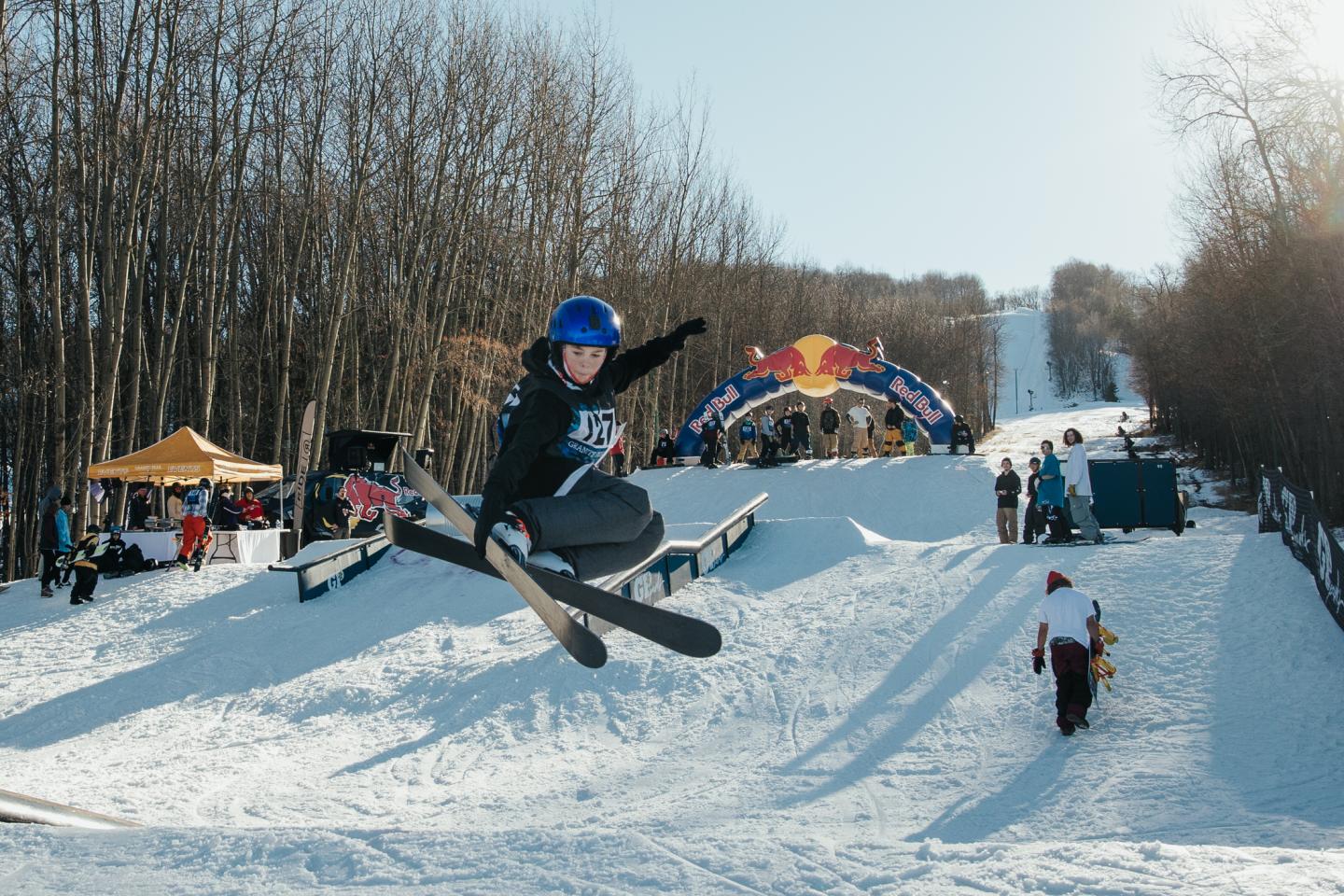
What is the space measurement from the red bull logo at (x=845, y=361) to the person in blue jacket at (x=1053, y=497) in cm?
1092

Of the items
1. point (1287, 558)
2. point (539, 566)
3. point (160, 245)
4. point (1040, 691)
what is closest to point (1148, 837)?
point (1040, 691)

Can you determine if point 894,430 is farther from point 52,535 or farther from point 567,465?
point 567,465

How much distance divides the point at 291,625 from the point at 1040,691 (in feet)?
29.7

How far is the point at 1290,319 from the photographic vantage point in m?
27.7

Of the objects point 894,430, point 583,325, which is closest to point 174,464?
point 583,325

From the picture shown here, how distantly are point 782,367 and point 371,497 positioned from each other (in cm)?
1125

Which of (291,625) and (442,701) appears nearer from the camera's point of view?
(442,701)

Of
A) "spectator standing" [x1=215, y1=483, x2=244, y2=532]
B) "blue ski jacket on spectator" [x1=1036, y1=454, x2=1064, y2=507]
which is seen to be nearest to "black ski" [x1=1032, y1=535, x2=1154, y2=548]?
"blue ski jacket on spectator" [x1=1036, y1=454, x2=1064, y2=507]

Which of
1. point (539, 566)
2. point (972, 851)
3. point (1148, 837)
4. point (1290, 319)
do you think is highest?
point (1290, 319)

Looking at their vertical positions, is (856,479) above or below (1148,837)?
above

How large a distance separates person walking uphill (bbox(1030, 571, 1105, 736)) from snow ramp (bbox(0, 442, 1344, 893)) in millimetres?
251

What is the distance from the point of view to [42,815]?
5.66 m

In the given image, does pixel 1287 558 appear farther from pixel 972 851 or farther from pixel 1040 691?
pixel 972 851

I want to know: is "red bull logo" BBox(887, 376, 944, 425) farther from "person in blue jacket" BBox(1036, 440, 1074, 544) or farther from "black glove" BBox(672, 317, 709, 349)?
"black glove" BBox(672, 317, 709, 349)
